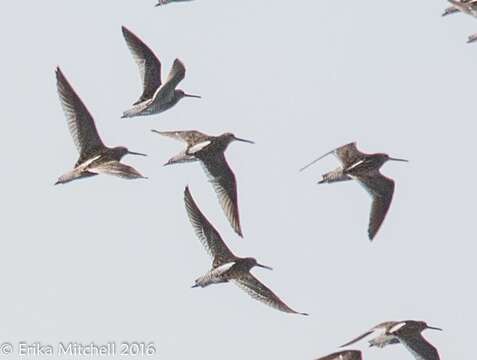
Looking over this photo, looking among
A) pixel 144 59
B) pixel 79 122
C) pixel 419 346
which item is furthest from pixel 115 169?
pixel 419 346

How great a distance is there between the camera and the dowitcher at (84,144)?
3012 cm

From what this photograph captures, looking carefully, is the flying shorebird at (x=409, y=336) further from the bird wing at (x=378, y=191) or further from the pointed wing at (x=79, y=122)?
the pointed wing at (x=79, y=122)

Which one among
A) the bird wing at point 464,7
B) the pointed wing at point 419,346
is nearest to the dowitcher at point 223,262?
the pointed wing at point 419,346

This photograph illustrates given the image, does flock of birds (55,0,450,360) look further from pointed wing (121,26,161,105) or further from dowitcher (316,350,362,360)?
A: dowitcher (316,350,362,360)

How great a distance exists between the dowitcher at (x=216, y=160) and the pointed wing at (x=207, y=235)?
39.1 inches

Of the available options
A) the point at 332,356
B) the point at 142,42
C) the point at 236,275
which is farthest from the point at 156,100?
the point at 332,356

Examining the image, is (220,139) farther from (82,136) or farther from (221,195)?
(82,136)

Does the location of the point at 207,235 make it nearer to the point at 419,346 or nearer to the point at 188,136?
the point at 188,136

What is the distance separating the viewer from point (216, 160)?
32656mm

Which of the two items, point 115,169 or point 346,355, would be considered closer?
point 346,355

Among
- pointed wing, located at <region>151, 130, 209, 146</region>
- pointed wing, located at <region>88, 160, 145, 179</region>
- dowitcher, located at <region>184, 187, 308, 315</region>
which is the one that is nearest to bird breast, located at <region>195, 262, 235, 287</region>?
dowitcher, located at <region>184, 187, 308, 315</region>

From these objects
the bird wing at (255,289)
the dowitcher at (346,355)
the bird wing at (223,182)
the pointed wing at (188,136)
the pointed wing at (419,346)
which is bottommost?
the pointed wing at (419,346)

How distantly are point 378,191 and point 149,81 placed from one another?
15.0ft

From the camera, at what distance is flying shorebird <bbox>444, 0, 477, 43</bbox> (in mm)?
30250
